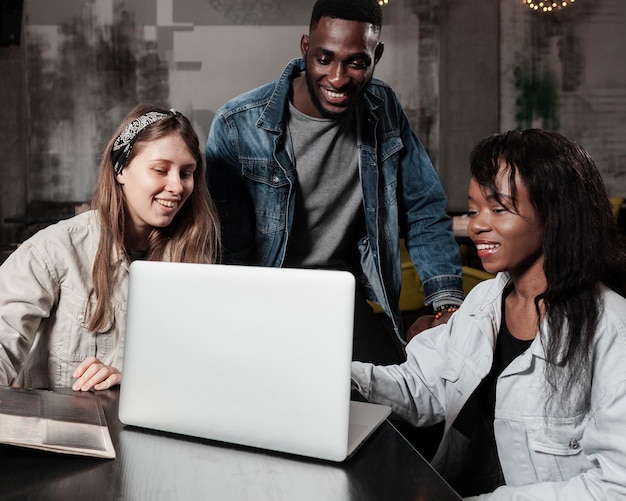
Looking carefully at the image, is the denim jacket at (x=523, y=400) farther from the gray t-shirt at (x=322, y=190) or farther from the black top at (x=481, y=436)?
the gray t-shirt at (x=322, y=190)

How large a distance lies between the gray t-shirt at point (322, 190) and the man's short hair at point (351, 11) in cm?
31

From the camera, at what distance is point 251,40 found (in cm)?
782

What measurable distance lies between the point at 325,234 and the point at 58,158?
20.2 feet

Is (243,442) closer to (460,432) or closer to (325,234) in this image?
(460,432)

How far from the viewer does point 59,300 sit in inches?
66.4

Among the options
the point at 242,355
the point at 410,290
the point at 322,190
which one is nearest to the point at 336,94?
the point at 322,190

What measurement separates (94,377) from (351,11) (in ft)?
4.43

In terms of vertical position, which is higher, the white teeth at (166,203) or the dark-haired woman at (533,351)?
the white teeth at (166,203)

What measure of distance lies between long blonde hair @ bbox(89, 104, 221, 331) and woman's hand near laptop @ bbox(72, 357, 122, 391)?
360 mm

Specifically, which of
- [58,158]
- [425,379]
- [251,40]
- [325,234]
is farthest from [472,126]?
[425,379]

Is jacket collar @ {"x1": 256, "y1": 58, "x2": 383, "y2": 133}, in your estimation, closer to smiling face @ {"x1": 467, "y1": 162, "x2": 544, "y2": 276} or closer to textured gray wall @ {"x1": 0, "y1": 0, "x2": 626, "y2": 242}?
smiling face @ {"x1": 467, "y1": 162, "x2": 544, "y2": 276}

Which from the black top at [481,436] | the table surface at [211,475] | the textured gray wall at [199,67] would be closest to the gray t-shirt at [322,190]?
the black top at [481,436]

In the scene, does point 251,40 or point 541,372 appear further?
point 251,40

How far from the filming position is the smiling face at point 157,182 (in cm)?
183
